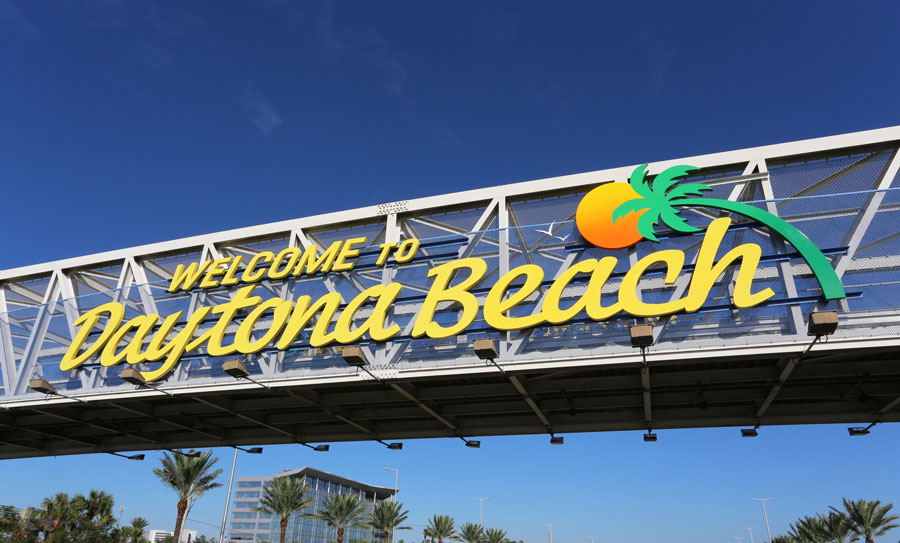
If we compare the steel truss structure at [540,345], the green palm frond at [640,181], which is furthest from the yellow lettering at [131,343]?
the green palm frond at [640,181]

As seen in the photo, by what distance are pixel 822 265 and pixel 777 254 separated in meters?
1.03

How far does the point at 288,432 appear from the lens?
22.5 meters

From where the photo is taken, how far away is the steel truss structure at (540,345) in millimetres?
15188

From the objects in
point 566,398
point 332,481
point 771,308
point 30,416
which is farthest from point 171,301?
point 332,481

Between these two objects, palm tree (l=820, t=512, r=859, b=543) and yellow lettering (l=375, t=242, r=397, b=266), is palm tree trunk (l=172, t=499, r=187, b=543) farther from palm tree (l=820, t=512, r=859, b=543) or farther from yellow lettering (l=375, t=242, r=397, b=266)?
palm tree (l=820, t=512, r=859, b=543)

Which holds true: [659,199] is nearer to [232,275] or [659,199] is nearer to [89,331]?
[232,275]

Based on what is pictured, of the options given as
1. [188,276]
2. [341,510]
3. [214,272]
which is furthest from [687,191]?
[341,510]

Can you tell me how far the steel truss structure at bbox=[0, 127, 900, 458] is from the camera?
1519cm

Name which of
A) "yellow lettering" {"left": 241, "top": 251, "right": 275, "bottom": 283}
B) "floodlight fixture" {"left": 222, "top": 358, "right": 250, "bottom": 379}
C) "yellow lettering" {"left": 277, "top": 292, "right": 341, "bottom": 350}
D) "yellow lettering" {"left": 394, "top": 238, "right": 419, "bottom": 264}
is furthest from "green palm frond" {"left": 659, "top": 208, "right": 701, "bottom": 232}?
"yellow lettering" {"left": 241, "top": 251, "right": 275, "bottom": 283}

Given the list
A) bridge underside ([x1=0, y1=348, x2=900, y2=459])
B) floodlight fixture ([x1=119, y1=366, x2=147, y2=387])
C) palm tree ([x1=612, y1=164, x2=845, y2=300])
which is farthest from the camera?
floodlight fixture ([x1=119, y1=366, x2=147, y2=387])

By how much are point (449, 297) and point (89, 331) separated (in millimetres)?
12484

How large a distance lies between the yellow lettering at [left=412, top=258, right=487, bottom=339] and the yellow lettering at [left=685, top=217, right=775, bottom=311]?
215 inches

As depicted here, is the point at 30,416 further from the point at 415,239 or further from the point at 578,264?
the point at 578,264

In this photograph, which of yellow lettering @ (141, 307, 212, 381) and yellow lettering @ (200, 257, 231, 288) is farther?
yellow lettering @ (200, 257, 231, 288)
